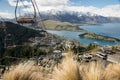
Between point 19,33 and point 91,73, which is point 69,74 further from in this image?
point 19,33

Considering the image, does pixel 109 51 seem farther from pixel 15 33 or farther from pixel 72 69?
pixel 15 33

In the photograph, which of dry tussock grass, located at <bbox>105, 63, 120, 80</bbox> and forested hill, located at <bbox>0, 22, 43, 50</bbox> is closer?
dry tussock grass, located at <bbox>105, 63, 120, 80</bbox>

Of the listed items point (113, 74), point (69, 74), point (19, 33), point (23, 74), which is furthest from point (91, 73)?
point (19, 33)

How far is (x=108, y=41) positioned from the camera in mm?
141500

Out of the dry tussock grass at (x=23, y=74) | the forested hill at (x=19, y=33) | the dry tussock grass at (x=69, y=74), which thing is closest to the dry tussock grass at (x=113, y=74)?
the dry tussock grass at (x=69, y=74)

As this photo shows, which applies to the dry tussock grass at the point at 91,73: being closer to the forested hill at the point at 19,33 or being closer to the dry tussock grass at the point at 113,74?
the dry tussock grass at the point at 113,74

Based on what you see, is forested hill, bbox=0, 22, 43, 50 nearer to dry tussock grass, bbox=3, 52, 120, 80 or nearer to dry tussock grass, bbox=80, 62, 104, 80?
dry tussock grass, bbox=3, 52, 120, 80

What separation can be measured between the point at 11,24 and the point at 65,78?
12616cm

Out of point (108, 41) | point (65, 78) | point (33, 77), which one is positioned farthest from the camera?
point (108, 41)

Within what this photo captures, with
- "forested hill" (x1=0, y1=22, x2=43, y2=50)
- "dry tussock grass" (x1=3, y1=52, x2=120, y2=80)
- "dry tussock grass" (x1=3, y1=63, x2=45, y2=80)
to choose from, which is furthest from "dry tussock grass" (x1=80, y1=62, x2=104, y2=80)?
"forested hill" (x1=0, y1=22, x2=43, y2=50)

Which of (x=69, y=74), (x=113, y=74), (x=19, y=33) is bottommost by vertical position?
(x=19, y=33)

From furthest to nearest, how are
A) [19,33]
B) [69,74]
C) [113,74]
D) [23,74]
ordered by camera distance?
[19,33] < [113,74] < [23,74] < [69,74]

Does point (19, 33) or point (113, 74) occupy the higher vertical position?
point (113, 74)

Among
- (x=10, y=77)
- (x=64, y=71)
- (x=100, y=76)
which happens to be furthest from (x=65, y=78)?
(x=10, y=77)
